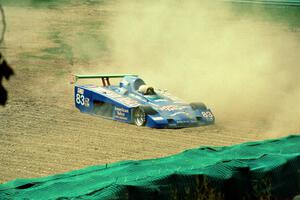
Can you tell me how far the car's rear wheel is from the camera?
646 inches

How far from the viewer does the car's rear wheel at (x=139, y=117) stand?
16.4 meters

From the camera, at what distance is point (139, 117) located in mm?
16562

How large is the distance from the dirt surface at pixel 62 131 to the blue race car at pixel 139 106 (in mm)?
201

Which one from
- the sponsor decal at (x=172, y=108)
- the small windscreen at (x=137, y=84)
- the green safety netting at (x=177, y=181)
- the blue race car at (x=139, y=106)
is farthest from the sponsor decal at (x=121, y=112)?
the green safety netting at (x=177, y=181)

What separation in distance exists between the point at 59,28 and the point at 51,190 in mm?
23581

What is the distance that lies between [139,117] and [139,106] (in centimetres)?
26

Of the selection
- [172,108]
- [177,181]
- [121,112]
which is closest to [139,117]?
[121,112]

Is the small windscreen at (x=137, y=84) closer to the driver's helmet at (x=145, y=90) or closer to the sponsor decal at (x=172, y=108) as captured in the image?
the driver's helmet at (x=145, y=90)

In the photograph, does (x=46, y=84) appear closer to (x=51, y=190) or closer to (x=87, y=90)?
(x=87, y=90)

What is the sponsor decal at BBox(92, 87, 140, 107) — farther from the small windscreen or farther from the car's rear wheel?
the small windscreen

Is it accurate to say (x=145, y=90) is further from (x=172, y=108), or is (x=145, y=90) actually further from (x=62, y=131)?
(x=62, y=131)

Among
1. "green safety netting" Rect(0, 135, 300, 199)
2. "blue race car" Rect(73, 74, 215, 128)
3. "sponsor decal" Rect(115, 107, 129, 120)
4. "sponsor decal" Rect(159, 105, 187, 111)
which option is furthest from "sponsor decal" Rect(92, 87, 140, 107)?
"green safety netting" Rect(0, 135, 300, 199)

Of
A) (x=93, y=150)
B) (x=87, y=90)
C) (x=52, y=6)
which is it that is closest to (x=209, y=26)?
(x=52, y=6)

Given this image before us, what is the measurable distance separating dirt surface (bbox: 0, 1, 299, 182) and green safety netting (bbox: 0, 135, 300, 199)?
314 centimetres
